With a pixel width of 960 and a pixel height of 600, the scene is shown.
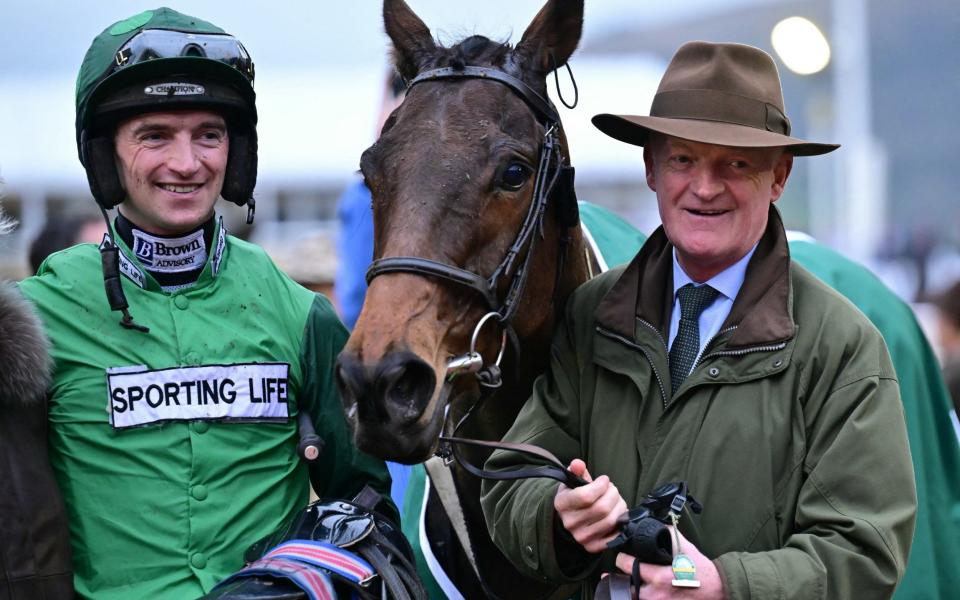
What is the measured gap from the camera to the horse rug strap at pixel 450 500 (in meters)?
3.79

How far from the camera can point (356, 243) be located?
19.4ft

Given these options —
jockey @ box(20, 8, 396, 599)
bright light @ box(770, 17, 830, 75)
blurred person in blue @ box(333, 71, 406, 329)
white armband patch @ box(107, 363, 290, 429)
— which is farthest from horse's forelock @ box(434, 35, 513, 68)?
bright light @ box(770, 17, 830, 75)

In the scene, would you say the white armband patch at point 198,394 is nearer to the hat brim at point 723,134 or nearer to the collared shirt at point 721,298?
the collared shirt at point 721,298

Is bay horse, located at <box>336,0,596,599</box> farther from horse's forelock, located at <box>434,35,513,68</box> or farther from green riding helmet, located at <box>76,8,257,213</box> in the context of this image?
green riding helmet, located at <box>76,8,257,213</box>

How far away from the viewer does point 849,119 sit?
23312mm

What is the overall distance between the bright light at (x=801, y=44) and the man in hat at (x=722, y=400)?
6.39 m

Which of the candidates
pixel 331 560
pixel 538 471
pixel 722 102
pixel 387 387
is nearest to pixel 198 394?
pixel 331 560

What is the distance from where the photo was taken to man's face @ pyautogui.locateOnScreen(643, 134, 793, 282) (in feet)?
9.96

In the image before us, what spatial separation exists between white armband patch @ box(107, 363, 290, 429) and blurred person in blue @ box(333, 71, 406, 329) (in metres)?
2.43

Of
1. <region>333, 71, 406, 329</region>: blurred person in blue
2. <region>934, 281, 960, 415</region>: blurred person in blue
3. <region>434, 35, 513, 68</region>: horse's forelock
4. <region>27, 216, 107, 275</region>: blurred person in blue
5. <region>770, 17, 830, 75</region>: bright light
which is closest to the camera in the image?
<region>434, 35, 513, 68</region>: horse's forelock

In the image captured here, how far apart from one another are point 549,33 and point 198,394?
141 centimetres

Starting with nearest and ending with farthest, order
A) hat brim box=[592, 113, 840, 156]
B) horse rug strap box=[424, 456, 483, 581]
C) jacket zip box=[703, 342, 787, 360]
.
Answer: jacket zip box=[703, 342, 787, 360], hat brim box=[592, 113, 840, 156], horse rug strap box=[424, 456, 483, 581]

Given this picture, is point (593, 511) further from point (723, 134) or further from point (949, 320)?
point (949, 320)

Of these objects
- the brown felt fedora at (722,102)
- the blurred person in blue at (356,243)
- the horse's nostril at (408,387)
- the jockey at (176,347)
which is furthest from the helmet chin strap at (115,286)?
the blurred person in blue at (356,243)
